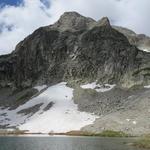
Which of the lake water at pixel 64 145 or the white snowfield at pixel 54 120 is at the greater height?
the white snowfield at pixel 54 120

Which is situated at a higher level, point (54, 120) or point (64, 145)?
point (54, 120)

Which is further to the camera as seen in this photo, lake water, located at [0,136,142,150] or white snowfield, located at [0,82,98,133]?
white snowfield, located at [0,82,98,133]

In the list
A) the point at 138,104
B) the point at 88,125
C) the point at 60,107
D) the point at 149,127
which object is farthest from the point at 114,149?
the point at 60,107

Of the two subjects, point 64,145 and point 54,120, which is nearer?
point 64,145

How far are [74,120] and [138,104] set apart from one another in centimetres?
2891

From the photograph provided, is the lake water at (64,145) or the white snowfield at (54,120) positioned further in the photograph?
the white snowfield at (54,120)

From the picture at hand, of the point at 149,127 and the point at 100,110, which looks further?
the point at 100,110

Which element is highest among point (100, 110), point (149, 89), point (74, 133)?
point (149, 89)

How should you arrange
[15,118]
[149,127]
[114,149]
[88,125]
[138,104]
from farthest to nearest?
[15,118], [138,104], [88,125], [149,127], [114,149]

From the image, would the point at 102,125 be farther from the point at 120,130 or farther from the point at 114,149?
the point at 114,149

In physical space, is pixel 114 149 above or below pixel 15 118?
below

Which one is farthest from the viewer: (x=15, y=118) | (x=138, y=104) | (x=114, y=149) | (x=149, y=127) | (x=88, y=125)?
(x=15, y=118)

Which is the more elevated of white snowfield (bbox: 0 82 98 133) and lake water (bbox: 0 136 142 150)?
white snowfield (bbox: 0 82 98 133)

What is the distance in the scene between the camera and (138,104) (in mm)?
174125
